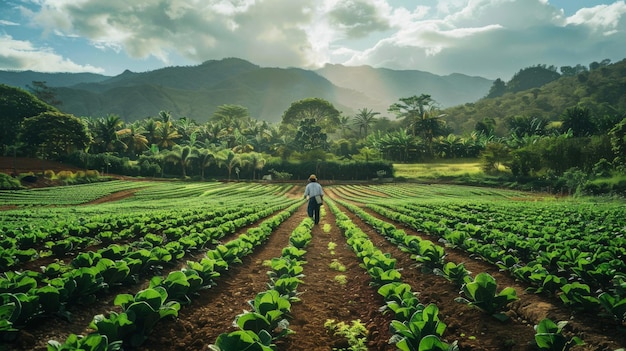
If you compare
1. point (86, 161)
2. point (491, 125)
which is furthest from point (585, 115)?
point (86, 161)

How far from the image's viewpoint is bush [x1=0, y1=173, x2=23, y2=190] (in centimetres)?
3888

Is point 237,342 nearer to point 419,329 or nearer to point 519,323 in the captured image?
point 419,329

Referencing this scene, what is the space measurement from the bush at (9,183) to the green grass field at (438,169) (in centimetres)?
6280

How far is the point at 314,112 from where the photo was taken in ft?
407

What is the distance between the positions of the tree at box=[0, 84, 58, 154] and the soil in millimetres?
79517

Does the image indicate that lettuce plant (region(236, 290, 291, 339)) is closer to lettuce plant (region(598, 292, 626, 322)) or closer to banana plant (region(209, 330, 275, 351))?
banana plant (region(209, 330, 275, 351))

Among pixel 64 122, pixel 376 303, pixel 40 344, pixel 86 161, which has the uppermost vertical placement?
pixel 64 122

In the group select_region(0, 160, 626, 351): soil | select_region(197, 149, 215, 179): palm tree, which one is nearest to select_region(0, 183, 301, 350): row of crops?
select_region(0, 160, 626, 351): soil

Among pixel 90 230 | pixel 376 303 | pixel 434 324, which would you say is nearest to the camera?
pixel 434 324

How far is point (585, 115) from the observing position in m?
80.1

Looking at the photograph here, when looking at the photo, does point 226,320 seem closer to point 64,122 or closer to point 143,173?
point 143,173

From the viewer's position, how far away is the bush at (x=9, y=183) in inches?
1531

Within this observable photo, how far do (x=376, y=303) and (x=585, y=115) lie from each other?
3899 inches

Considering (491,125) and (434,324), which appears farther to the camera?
(491,125)
